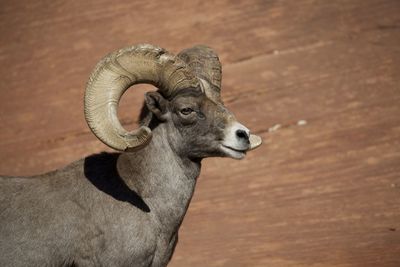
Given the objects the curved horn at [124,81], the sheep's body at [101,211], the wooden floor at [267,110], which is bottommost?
the wooden floor at [267,110]

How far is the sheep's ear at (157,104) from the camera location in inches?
227

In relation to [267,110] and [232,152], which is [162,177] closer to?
[232,152]

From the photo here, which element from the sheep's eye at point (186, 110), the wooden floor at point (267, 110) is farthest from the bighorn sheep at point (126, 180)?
the wooden floor at point (267, 110)

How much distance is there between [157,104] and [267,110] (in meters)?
5.69

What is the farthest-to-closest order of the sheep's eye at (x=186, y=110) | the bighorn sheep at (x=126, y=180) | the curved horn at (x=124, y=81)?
the sheep's eye at (x=186, y=110)
the bighorn sheep at (x=126, y=180)
the curved horn at (x=124, y=81)

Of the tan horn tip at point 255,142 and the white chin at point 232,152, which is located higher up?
the white chin at point 232,152

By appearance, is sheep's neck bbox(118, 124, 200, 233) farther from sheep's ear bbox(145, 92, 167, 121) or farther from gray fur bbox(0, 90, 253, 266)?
sheep's ear bbox(145, 92, 167, 121)

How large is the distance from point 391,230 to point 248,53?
6268 millimetres

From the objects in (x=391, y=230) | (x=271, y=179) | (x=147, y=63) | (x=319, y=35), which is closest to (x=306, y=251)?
(x=391, y=230)

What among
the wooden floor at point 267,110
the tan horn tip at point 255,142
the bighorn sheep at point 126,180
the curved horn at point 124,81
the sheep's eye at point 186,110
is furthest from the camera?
the wooden floor at point 267,110

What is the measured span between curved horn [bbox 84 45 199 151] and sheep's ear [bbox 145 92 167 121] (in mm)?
88

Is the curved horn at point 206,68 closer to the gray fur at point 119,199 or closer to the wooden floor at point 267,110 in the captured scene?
the gray fur at point 119,199

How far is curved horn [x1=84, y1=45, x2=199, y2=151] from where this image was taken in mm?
5285

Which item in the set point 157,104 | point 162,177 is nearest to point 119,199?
point 162,177
